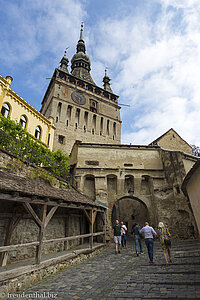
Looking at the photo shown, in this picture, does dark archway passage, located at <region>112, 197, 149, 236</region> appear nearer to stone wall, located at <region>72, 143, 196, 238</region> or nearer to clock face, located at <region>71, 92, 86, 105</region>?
stone wall, located at <region>72, 143, 196, 238</region>

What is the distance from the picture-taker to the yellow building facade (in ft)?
50.5

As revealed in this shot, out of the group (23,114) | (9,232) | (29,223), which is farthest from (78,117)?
(9,232)

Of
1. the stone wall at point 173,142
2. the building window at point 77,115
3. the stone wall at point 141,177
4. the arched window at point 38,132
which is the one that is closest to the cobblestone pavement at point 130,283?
the stone wall at point 141,177

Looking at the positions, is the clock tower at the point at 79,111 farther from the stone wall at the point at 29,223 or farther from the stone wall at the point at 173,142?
the stone wall at the point at 29,223

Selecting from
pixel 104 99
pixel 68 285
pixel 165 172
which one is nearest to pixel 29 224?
pixel 68 285

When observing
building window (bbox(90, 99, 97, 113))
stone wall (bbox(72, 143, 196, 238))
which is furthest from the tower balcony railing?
stone wall (bbox(72, 143, 196, 238))

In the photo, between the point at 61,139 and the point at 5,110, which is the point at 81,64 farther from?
the point at 5,110

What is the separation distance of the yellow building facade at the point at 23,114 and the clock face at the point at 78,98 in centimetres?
1339

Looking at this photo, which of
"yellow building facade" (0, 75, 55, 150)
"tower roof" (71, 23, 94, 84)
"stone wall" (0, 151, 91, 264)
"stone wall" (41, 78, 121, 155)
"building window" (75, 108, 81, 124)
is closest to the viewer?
"stone wall" (0, 151, 91, 264)

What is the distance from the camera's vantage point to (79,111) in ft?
107

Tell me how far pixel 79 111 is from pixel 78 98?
3.21 meters

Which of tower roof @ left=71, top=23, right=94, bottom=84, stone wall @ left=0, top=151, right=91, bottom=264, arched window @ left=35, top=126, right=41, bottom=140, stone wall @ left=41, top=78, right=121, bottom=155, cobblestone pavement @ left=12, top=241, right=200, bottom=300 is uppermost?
tower roof @ left=71, top=23, right=94, bottom=84

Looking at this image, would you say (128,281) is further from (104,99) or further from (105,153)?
(104,99)

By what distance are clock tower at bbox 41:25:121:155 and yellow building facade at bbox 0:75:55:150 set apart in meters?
7.18
